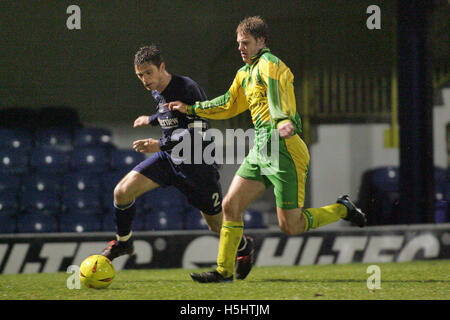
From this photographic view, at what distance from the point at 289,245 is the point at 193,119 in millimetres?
2133

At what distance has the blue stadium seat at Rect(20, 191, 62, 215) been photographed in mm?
7035

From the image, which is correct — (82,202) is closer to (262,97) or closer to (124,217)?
(124,217)

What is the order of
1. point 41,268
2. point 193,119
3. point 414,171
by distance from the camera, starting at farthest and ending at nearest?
point 414,171
point 41,268
point 193,119

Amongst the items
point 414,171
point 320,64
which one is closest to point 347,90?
point 320,64

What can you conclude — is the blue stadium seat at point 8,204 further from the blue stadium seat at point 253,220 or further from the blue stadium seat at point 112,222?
the blue stadium seat at point 253,220

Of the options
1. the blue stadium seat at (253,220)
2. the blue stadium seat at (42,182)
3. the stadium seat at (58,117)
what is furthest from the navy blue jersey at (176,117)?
the stadium seat at (58,117)

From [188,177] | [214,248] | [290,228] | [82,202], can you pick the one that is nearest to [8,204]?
[82,202]

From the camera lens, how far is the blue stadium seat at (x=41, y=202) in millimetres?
7035

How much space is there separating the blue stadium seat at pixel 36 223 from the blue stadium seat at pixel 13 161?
0.60 metres

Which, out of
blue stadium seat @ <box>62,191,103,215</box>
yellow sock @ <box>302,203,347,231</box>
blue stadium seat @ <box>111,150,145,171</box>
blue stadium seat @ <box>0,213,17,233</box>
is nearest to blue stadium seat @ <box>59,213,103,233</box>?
blue stadium seat @ <box>62,191,103,215</box>

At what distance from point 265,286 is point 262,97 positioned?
1373mm

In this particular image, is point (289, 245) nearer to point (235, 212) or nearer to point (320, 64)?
point (235, 212)

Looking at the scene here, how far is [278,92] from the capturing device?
12.7 ft

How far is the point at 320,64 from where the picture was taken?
26.8ft
